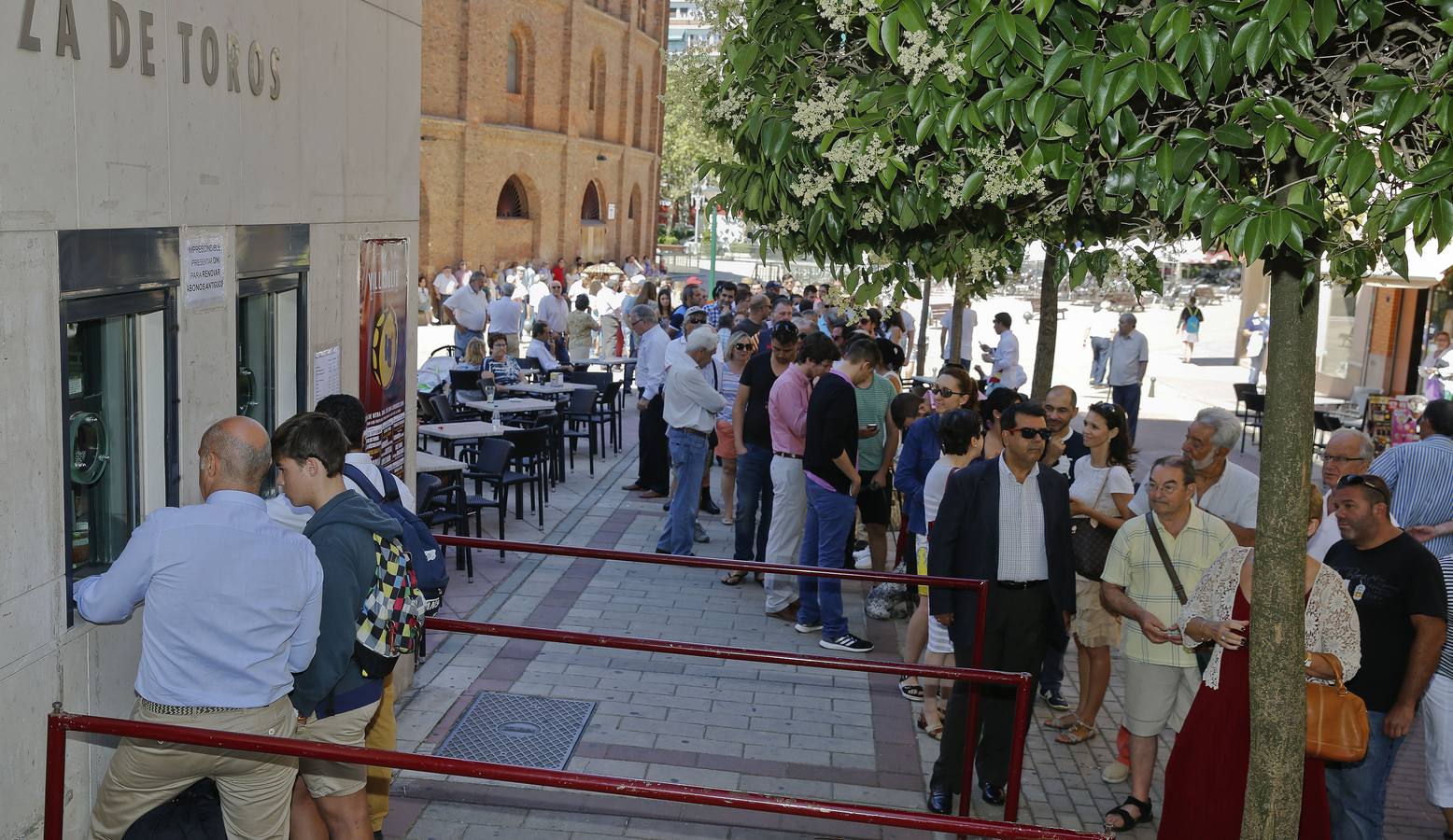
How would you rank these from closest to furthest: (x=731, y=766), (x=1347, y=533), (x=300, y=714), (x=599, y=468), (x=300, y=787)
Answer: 1. (x=300, y=714)
2. (x=300, y=787)
3. (x=1347, y=533)
4. (x=731, y=766)
5. (x=599, y=468)

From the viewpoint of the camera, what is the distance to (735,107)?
4.39 meters

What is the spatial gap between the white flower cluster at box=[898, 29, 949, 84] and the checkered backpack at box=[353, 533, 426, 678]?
248 centimetres

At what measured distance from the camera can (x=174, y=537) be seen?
4031 millimetres

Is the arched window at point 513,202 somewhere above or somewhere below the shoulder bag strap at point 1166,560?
above

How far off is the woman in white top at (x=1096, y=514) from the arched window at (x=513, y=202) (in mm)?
36995

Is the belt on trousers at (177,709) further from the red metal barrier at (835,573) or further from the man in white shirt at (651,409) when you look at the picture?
the man in white shirt at (651,409)

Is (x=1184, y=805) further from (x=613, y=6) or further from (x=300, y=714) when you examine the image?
(x=613, y=6)

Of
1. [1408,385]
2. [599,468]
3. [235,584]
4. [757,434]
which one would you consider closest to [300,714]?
[235,584]

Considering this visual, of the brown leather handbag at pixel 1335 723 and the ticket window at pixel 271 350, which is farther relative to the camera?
the ticket window at pixel 271 350

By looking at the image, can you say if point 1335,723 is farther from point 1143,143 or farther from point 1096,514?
point 1143,143

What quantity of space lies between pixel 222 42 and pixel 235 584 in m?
2.45

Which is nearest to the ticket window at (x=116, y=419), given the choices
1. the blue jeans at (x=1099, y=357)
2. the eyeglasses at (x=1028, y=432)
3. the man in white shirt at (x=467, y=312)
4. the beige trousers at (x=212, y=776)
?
the beige trousers at (x=212, y=776)

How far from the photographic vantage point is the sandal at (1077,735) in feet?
24.9

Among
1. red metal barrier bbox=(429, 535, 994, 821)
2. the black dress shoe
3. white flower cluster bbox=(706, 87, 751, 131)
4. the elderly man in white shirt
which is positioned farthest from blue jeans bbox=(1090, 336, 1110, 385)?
white flower cluster bbox=(706, 87, 751, 131)
